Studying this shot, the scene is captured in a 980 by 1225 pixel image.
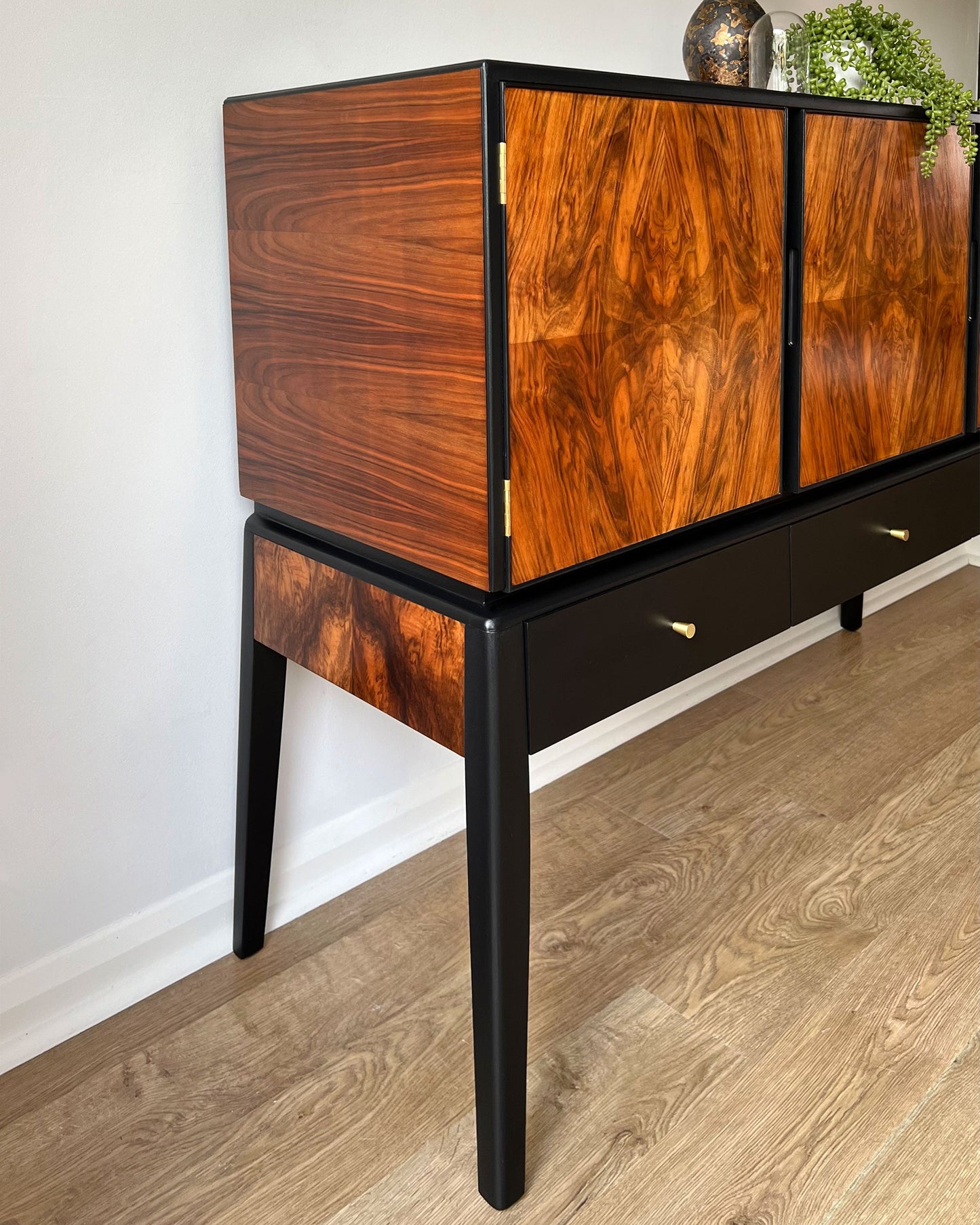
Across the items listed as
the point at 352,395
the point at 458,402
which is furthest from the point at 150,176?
the point at 458,402

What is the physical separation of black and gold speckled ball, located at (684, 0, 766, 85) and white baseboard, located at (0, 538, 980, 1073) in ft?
3.60

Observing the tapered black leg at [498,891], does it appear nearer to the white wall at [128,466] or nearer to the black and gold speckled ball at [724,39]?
the white wall at [128,466]

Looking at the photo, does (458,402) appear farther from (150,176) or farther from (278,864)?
(278,864)

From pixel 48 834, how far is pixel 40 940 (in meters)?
0.14

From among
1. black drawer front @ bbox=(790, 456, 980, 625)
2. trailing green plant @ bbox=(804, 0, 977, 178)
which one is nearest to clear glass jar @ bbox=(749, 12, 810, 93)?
trailing green plant @ bbox=(804, 0, 977, 178)

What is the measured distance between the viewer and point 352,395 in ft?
3.67

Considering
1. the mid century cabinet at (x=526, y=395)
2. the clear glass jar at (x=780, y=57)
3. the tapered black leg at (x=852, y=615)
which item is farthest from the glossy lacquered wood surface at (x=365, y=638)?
the tapered black leg at (x=852, y=615)

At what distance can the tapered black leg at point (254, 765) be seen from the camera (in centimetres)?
140

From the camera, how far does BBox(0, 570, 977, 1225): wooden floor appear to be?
1177 mm

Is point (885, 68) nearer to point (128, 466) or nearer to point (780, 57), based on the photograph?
point (780, 57)

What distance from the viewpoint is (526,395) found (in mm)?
987

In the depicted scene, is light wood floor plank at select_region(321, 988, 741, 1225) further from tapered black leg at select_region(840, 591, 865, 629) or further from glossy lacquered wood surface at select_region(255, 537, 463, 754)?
tapered black leg at select_region(840, 591, 865, 629)

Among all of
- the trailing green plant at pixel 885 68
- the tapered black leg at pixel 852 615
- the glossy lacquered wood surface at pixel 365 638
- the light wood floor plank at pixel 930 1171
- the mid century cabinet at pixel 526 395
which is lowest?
the light wood floor plank at pixel 930 1171

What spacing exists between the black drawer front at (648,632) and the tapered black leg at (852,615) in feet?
4.31
